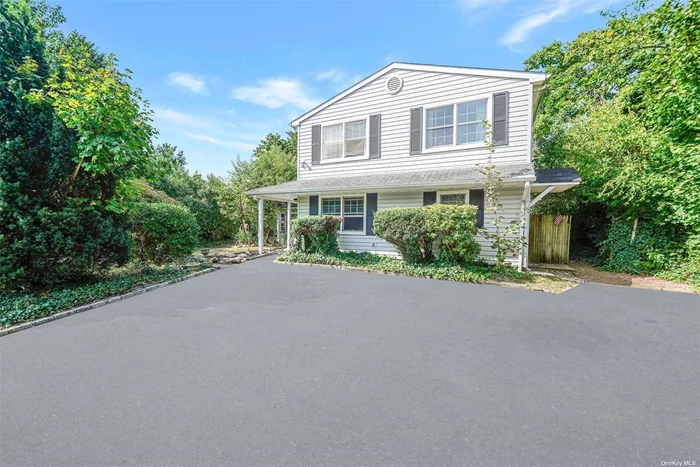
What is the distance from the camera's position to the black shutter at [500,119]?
28.7ft

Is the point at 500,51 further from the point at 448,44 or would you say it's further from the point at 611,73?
the point at 611,73

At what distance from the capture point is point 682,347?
142 inches

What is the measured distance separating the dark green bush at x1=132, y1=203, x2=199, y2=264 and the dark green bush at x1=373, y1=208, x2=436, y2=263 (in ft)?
18.7

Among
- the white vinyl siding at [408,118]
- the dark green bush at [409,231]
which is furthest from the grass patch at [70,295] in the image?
the white vinyl siding at [408,118]

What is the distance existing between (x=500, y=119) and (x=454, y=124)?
1359mm

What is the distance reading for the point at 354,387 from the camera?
8.80 feet

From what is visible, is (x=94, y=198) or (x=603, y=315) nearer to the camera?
(x=603, y=315)

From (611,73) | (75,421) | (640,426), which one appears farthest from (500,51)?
(75,421)

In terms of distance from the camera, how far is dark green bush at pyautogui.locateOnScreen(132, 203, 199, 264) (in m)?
7.85

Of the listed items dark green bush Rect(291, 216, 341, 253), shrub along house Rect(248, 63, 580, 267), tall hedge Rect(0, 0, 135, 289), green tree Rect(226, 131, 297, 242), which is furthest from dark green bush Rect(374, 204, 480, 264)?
green tree Rect(226, 131, 297, 242)

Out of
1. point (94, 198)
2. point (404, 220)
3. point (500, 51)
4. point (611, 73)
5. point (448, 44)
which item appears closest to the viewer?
point (94, 198)

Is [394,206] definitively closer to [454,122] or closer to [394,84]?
[454,122]

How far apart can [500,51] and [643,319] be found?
1102cm

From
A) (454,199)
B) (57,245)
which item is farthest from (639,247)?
(57,245)
